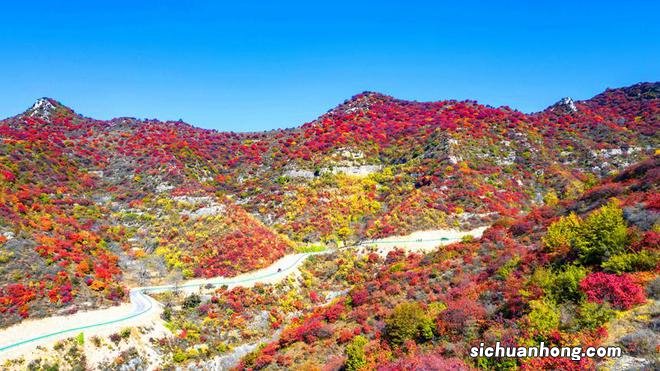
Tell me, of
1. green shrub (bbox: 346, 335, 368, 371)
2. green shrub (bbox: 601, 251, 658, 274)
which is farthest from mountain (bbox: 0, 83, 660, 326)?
green shrub (bbox: 346, 335, 368, 371)

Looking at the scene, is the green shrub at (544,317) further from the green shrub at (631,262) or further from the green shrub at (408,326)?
the green shrub at (408,326)

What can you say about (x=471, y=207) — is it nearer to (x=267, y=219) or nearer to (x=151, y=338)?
(x=267, y=219)

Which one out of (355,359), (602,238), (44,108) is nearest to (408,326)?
(355,359)

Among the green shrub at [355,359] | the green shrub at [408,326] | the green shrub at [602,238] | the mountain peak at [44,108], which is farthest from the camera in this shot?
the mountain peak at [44,108]

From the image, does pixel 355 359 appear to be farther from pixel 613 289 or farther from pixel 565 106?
pixel 565 106

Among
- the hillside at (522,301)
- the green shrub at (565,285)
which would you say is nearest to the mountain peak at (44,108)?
the hillside at (522,301)

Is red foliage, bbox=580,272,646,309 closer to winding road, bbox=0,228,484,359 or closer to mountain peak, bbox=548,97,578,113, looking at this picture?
winding road, bbox=0,228,484,359
